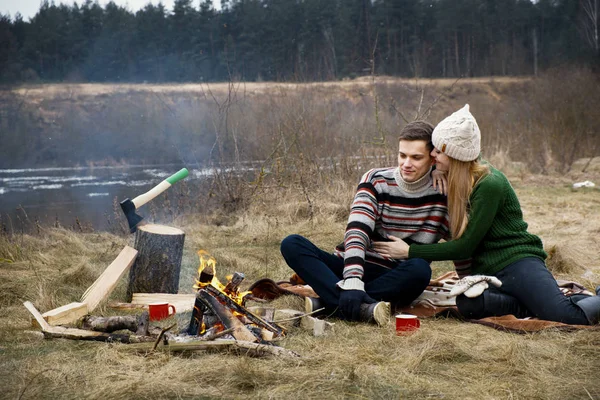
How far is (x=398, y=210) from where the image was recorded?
4.49m

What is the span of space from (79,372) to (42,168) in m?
27.0

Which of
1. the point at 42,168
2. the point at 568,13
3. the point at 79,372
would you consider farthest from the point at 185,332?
the point at 568,13

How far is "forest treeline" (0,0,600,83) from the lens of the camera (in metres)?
36.5

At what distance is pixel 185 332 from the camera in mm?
4055

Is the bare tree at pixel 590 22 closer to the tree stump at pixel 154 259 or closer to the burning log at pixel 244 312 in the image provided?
the tree stump at pixel 154 259

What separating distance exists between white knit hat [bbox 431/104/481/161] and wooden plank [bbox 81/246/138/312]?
99.0 inches

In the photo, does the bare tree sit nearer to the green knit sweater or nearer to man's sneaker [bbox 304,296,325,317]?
the green knit sweater

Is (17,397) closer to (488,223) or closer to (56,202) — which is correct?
(488,223)

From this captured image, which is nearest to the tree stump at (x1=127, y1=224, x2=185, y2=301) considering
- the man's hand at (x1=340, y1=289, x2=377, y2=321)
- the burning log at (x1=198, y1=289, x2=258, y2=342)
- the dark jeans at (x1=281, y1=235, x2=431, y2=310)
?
the dark jeans at (x1=281, y1=235, x2=431, y2=310)

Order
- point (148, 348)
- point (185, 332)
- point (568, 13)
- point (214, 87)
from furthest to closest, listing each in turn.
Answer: point (214, 87), point (568, 13), point (185, 332), point (148, 348)

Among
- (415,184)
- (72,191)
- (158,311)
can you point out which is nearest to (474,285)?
(415,184)

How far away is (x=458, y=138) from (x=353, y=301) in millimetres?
1204

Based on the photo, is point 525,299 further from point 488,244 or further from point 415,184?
point 415,184

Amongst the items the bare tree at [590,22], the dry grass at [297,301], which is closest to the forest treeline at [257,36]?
the bare tree at [590,22]
